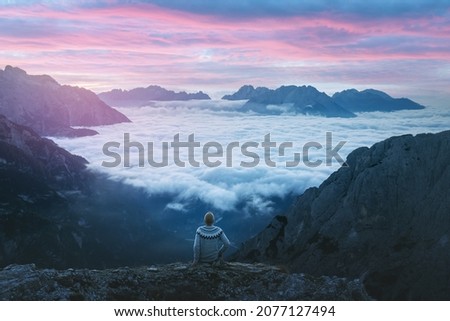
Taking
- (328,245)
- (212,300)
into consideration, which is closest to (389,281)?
(328,245)

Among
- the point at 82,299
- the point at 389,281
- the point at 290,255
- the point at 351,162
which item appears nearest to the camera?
the point at 82,299

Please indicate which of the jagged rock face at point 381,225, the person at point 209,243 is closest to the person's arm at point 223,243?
the person at point 209,243

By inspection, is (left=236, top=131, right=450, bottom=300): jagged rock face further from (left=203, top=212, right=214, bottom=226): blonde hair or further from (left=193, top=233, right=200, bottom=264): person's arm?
(left=203, top=212, right=214, bottom=226): blonde hair

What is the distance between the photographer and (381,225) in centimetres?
6781

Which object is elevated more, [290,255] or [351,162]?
[351,162]

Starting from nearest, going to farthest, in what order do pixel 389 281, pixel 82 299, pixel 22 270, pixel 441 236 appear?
pixel 82 299, pixel 22 270, pixel 389 281, pixel 441 236

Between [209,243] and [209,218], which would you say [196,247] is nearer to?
[209,243]

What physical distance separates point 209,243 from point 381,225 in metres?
48.2

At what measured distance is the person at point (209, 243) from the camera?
26.1 meters

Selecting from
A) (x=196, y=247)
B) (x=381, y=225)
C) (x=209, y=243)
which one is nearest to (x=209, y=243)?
(x=209, y=243)

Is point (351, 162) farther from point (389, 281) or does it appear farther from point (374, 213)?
point (389, 281)

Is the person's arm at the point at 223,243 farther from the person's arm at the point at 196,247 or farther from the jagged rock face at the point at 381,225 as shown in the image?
the jagged rock face at the point at 381,225
